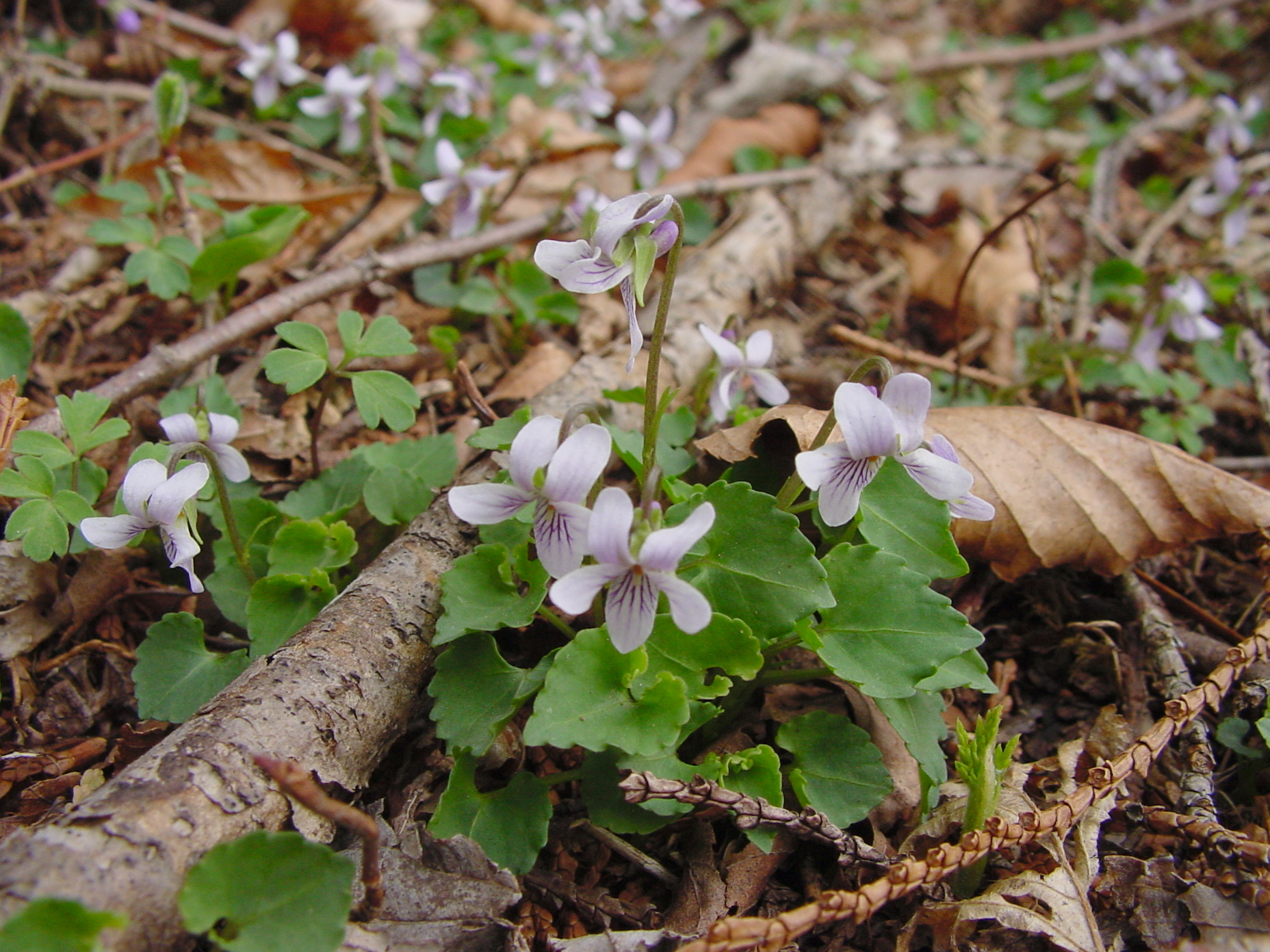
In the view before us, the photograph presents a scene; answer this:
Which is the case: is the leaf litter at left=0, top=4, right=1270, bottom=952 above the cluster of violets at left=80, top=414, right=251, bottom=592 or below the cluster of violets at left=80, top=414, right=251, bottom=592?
below

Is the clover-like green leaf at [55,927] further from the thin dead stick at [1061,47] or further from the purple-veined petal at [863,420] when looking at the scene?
the thin dead stick at [1061,47]

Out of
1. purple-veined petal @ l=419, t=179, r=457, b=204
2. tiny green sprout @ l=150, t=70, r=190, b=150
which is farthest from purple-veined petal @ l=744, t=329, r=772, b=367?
tiny green sprout @ l=150, t=70, r=190, b=150

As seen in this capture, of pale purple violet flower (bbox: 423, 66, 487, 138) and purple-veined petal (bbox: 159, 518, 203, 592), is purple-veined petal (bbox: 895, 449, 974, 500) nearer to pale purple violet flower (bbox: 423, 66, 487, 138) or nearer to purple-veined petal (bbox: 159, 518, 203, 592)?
purple-veined petal (bbox: 159, 518, 203, 592)

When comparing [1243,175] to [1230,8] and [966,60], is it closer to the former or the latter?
[966,60]

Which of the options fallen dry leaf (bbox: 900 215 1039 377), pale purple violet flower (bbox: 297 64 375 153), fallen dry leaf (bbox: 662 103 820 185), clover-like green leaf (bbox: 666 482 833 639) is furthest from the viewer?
fallen dry leaf (bbox: 662 103 820 185)

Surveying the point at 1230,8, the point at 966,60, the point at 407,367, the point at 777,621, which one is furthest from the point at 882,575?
the point at 1230,8

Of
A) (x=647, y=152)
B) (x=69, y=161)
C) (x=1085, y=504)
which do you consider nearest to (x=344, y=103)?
(x=69, y=161)

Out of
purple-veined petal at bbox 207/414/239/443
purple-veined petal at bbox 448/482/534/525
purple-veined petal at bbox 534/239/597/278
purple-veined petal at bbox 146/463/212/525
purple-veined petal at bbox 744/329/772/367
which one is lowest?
purple-veined petal at bbox 744/329/772/367
